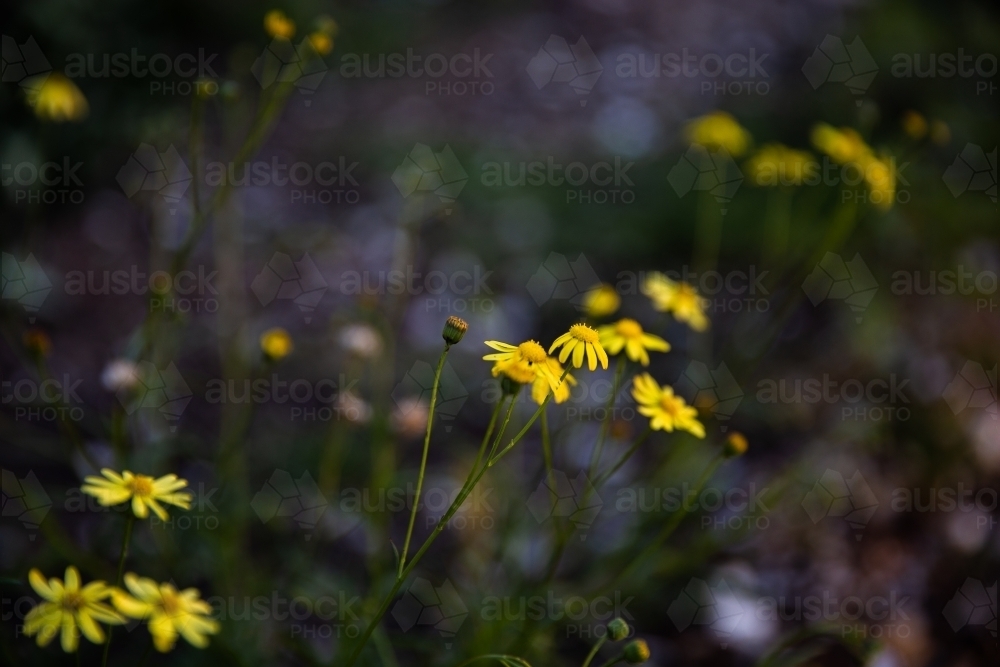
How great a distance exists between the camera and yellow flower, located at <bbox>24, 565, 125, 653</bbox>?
1088mm

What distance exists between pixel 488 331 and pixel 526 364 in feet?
5.13

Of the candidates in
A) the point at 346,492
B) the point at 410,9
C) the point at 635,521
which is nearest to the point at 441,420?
the point at 346,492

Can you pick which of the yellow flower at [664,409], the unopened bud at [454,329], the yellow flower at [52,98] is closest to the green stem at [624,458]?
the yellow flower at [664,409]

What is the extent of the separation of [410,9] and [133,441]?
3227mm

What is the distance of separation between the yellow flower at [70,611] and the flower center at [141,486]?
14 centimetres

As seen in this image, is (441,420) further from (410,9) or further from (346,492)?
(410,9)

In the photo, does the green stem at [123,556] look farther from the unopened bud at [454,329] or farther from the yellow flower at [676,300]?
the yellow flower at [676,300]

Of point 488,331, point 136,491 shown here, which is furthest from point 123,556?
point 488,331

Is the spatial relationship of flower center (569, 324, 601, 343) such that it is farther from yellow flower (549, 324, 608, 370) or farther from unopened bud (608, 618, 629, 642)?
unopened bud (608, 618, 629, 642)

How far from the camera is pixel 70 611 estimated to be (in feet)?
3.63

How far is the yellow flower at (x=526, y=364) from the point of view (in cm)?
104

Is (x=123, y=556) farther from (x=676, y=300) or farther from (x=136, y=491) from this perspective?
(x=676, y=300)

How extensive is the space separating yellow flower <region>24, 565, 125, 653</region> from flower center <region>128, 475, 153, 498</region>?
0.14 metres

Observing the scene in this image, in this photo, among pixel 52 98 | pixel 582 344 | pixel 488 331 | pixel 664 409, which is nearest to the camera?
pixel 582 344
